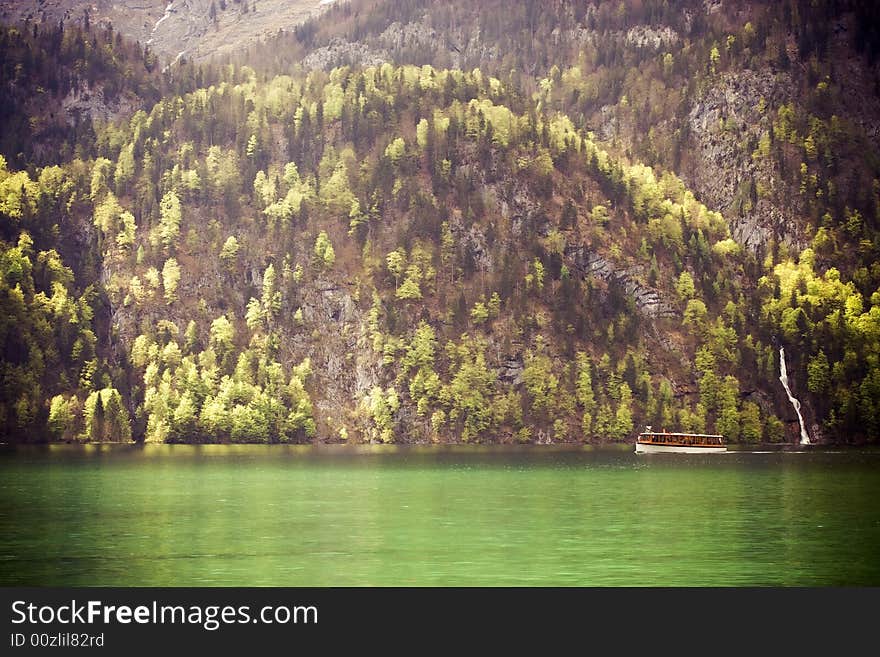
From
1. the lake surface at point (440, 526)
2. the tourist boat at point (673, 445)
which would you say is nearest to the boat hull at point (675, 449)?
the tourist boat at point (673, 445)

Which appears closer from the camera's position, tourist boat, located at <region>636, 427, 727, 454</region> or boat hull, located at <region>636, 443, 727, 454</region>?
boat hull, located at <region>636, 443, 727, 454</region>

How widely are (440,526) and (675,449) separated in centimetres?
11495

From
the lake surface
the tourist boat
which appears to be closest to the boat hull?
the tourist boat

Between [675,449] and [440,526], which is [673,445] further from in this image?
[440,526]

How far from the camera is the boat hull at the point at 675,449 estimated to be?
627 ft

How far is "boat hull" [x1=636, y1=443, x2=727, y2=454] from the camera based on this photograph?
191 m

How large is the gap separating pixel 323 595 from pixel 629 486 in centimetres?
6150

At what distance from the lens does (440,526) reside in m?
81.3

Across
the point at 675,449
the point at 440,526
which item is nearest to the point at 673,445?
the point at 675,449

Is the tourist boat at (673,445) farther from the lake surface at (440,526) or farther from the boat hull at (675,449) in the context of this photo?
the lake surface at (440,526)

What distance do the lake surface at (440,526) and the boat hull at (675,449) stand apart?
4739 cm

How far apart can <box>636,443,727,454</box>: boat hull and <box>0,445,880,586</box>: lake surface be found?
155ft

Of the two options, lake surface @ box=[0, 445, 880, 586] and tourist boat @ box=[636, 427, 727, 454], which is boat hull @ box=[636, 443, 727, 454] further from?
lake surface @ box=[0, 445, 880, 586]

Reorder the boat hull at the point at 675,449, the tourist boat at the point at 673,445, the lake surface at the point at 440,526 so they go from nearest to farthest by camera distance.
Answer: the lake surface at the point at 440,526, the boat hull at the point at 675,449, the tourist boat at the point at 673,445
